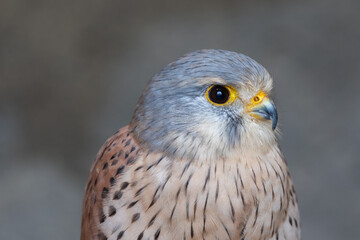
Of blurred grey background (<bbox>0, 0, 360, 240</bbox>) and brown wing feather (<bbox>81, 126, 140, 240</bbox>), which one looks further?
blurred grey background (<bbox>0, 0, 360, 240</bbox>)

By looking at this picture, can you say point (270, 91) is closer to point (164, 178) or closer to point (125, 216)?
point (164, 178)

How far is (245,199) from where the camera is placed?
90.6 inches

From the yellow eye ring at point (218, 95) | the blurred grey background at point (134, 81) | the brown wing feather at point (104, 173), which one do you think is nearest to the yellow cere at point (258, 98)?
the yellow eye ring at point (218, 95)

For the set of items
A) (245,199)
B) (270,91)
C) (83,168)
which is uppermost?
(270,91)

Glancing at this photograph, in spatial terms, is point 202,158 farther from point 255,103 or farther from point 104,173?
point 104,173

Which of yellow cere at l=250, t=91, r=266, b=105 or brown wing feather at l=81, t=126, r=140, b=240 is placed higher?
yellow cere at l=250, t=91, r=266, b=105

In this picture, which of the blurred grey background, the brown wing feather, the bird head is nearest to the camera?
the bird head

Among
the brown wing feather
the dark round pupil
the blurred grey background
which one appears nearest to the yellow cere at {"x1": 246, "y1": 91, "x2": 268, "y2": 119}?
the dark round pupil

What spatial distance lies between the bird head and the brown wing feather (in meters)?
0.12

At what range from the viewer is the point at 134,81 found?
17.0 ft

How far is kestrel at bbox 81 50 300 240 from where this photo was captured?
7.36 feet

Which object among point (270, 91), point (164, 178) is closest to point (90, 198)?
point (164, 178)

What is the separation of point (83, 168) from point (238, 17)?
1.88 m

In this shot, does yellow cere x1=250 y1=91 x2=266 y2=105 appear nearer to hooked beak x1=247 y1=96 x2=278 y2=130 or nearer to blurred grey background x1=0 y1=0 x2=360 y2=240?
hooked beak x1=247 y1=96 x2=278 y2=130
